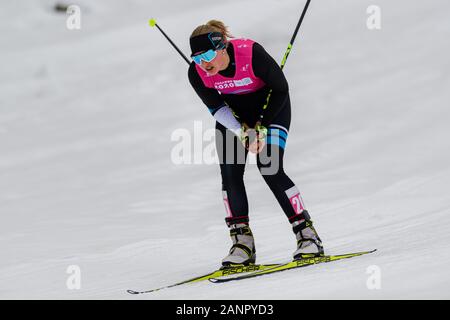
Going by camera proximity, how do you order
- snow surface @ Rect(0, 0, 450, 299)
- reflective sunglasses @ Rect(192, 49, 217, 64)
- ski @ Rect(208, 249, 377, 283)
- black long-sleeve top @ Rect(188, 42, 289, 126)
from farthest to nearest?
snow surface @ Rect(0, 0, 450, 299), black long-sleeve top @ Rect(188, 42, 289, 126), reflective sunglasses @ Rect(192, 49, 217, 64), ski @ Rect(208, 249, 377, 283)

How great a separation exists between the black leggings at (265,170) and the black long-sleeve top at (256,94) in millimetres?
115

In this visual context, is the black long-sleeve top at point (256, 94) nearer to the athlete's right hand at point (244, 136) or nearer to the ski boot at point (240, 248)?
the athlete's right hand at point (244, 136)

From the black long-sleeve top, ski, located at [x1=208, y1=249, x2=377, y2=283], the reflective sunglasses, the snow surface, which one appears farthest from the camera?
the snow surface

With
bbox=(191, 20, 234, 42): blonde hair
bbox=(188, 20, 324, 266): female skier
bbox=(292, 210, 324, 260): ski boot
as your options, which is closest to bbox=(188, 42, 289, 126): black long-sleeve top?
bbox=(188, 20, 324, 266): female skier

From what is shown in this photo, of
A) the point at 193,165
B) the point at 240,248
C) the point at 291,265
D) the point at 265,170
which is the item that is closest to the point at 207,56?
the point at 265,170

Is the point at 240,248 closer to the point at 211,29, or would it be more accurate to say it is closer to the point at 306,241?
the point at 306,241

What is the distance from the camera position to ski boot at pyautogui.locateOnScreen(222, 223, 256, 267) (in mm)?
5613

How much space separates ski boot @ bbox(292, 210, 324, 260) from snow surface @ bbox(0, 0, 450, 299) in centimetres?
20

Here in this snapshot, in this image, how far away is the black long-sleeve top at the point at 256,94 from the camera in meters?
5.54

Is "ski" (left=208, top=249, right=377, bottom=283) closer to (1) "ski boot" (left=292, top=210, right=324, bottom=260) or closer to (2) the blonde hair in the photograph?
(1) "ski boot" (left=292, top=210, right=324, bottom=260)

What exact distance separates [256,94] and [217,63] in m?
0.40

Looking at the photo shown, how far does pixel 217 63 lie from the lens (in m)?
5.50

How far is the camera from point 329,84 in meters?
17.2
